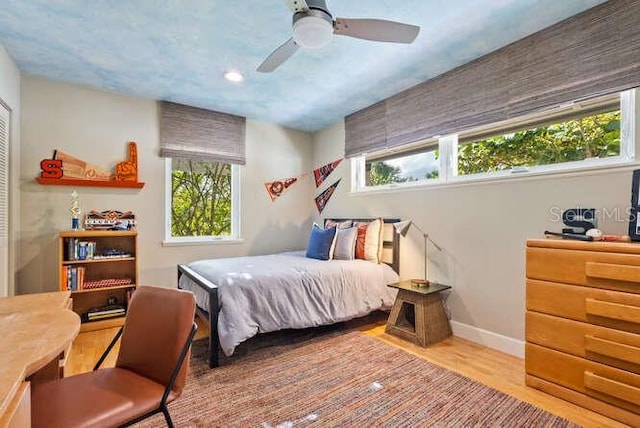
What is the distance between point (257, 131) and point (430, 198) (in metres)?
2.56

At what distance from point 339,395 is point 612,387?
152 cm

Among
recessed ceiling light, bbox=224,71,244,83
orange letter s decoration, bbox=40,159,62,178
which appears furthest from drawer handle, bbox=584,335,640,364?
orange letter s decoration, bbox=40,159,62,178

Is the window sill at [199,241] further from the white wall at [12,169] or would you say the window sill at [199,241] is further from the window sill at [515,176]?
the window sill at [515,176]

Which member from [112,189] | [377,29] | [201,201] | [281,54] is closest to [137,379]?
[281,54]

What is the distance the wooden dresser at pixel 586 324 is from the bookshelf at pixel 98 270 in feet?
11.7

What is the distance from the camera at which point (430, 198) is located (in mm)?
3232

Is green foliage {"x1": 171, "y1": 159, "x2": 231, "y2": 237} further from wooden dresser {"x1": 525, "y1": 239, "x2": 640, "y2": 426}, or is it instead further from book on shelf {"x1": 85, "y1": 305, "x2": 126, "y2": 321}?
wooden dresser {"x1": 525, "y1": 239, "x2": 640, "y2": 426}

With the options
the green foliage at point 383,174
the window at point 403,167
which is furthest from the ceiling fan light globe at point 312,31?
the green foliage at point 383,174

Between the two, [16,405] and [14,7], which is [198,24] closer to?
[14,7]

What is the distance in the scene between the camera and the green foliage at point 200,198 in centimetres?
393

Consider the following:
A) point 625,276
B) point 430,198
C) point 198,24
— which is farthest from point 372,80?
point 625,276

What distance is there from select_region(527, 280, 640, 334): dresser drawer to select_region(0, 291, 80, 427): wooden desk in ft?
8.05

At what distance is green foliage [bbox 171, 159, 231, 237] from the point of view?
12.9 feet

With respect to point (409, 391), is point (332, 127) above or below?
above
